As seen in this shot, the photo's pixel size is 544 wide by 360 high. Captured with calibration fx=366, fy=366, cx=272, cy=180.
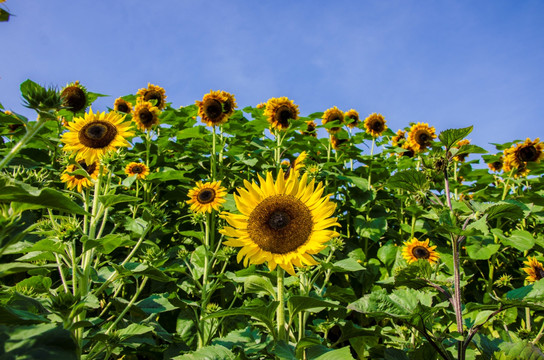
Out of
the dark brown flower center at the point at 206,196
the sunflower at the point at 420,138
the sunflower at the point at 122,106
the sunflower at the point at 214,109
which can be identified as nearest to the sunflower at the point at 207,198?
the dark brown flower center at the point at 206,196

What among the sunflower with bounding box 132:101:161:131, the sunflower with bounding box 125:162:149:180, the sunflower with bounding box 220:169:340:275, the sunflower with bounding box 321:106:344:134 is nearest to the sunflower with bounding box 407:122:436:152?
the sunflower with bounding box 321:106:344:134

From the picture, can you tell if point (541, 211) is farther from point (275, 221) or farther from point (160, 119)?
point (160, 119)

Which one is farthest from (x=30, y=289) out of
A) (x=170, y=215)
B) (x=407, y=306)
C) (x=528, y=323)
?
(x=528, y=323)

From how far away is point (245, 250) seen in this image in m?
1.67

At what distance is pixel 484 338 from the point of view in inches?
80.5

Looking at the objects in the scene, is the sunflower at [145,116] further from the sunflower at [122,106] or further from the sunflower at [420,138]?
the sunflower at [420,138]

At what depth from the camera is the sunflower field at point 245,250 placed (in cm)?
156

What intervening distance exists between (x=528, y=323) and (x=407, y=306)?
179 centimetres

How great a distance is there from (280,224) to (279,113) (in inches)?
110

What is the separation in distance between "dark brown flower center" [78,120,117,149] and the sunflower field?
11 mm

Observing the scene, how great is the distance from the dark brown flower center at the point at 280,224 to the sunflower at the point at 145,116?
9.16 feet

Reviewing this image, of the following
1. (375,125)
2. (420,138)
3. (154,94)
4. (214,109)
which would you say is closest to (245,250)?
(214,109)

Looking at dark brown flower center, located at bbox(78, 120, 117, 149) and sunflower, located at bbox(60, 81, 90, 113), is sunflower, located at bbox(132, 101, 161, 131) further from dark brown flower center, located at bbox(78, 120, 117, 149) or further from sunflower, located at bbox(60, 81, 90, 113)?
dark brown flower center, located at bbox(78, 120, 117, 149)

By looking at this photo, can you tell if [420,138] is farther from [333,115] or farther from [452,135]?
[452,135]
